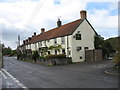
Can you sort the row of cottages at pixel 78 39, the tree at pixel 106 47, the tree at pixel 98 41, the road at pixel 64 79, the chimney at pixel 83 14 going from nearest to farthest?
the road at pixel 64 79 < the row of cottages at pixel 78 39 < the chimney at pixel 83 14 < the tree at pixel 106 47 < the tree at pixel 98 41

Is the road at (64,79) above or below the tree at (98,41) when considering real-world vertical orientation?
below

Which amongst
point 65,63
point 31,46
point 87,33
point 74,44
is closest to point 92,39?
point 87,33

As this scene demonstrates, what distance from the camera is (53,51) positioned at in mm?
44531

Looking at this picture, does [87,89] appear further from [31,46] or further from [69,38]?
[31,46]

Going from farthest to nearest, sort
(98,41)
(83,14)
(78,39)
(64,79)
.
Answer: (98,41), (83,14), (78,39), (64,79)

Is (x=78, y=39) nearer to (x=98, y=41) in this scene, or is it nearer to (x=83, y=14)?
(x=98, y=41)

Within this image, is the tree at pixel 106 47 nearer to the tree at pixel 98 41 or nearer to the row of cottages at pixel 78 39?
the tree at pixel 98 41

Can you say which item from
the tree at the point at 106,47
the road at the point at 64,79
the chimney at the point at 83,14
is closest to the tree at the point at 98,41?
the tree at the point at 106,47

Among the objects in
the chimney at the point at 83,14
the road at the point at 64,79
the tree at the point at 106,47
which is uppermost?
the chimney at the point at 83,14

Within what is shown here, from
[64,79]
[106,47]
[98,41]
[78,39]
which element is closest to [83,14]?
[78,39]

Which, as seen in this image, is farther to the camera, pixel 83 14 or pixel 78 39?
pixel 83 14

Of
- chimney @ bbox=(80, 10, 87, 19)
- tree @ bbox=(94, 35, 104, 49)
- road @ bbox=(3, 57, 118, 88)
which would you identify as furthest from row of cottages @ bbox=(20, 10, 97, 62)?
road @ bbox=(3, 57, 118, 88)

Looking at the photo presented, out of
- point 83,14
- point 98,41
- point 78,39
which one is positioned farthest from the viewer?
point 98,41

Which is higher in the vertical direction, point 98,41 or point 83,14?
point 83,14
